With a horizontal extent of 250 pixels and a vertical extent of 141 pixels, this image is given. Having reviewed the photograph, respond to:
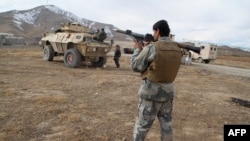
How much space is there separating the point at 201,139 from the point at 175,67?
2.15 m

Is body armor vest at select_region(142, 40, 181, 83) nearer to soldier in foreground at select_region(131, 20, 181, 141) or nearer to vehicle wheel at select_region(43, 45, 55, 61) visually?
soldier in foreground at select_region(131, 20, 181, 141)

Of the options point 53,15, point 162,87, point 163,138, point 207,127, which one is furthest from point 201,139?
point 53,15

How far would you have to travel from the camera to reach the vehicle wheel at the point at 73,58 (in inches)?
572

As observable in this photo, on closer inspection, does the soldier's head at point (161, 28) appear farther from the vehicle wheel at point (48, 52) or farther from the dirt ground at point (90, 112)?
the vehicle wheel at point (48, 52)

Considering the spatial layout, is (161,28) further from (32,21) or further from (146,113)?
(32,21)

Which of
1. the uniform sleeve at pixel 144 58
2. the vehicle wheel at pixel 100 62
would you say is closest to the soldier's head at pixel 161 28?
the uniform sleeve at pixel 144 58

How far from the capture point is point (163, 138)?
418 centimetres

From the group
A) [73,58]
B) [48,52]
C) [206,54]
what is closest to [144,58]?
[73,58]

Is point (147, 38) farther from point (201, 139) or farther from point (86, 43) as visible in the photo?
point (86, 43)

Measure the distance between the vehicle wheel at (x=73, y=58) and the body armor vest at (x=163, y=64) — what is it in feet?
35.6

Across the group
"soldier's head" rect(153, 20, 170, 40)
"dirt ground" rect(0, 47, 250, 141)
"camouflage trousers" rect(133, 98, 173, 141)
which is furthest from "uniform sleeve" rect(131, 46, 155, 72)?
"dirt ground" rect(0, 47, 250, 141)

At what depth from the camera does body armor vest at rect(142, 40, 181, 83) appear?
3.81 meters

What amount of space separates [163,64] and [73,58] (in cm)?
1118

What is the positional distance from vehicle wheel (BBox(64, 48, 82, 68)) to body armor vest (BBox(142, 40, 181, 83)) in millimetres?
10860
